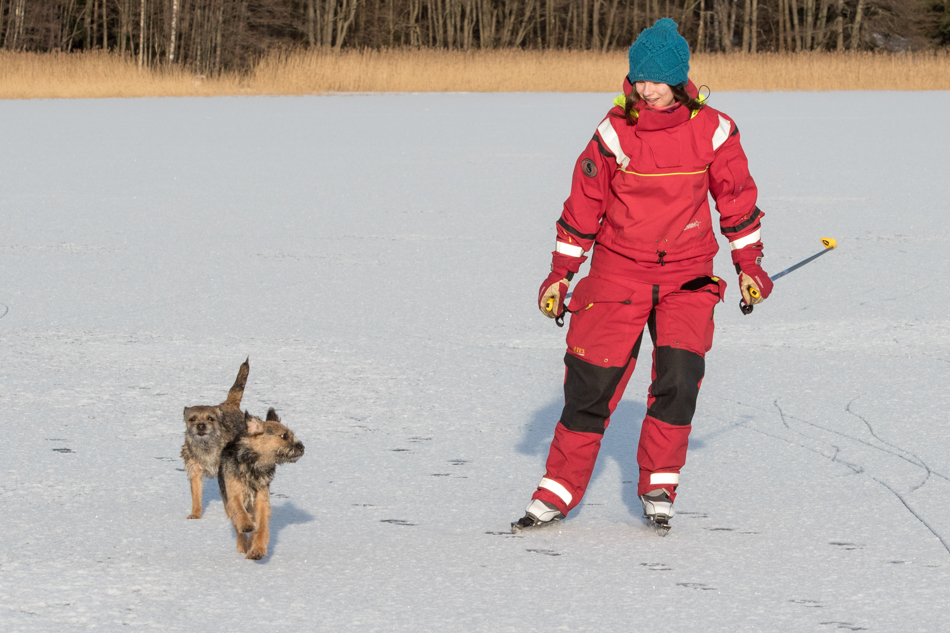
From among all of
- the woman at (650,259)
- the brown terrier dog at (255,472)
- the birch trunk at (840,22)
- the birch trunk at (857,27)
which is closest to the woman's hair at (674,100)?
the woman at (650,259)

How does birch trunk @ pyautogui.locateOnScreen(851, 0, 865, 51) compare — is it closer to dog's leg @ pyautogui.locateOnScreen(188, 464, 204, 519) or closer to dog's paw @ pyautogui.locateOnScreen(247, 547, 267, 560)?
dog's leg @ pyautogui.locateOnScreen(188, 464, 204, 519)

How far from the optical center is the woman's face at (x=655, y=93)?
147 inches

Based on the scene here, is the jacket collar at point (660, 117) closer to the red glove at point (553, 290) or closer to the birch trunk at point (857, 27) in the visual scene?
the red glove at point (553, 290)

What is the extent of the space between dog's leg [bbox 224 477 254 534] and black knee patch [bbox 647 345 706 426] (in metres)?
1.25

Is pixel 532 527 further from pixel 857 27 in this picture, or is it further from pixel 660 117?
pixel 857 27

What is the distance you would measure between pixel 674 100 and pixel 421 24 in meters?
57.0

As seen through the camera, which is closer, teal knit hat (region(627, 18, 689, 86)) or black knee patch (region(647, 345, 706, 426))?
teal knit hat (region(627, 18, 689, 86))

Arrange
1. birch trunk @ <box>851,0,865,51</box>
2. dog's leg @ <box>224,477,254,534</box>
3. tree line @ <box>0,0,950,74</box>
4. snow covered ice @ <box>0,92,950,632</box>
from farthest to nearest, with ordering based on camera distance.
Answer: birch trunk @ <box>851,0,865,51</box> < tree line @ <box>0,0,950,74</box> < dog's leg @ <box>224,477,254,534</box> < snow covered ice @ <box>0,92,950,632</box>

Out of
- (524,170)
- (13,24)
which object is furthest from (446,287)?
(13,24)

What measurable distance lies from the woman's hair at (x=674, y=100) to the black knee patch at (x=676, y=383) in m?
0.68

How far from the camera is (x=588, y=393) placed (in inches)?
153

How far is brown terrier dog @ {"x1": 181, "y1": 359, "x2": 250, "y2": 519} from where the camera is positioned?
12.2ft

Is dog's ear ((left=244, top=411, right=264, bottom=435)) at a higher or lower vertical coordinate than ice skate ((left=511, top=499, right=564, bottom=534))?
higher

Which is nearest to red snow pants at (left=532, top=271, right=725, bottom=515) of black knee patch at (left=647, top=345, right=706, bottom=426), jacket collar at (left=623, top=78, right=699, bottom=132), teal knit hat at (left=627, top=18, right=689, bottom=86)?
black knee patch at (left=647, top=345, right=706, bottom=426)
